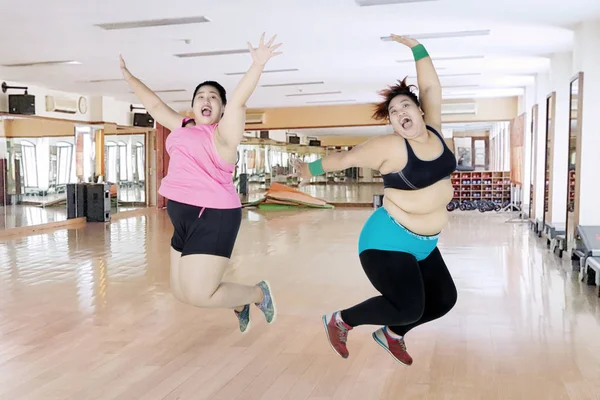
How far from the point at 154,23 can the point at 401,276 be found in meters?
5.39

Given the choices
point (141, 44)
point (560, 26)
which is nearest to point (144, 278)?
point (141, 44)

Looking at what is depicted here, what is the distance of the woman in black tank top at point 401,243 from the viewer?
2.83 meters

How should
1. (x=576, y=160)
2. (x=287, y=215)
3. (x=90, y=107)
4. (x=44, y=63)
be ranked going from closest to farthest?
(x=576, y=160) → (x=44, y=63) → (x=90, y=107) → (x=287, y=215)

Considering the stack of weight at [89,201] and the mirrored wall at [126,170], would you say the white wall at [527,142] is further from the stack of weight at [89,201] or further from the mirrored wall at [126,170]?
the mirrored wall at [126,170]

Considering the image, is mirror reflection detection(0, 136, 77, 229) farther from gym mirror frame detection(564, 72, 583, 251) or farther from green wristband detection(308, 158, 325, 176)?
green wristband detection(308, 158, 325, 176)

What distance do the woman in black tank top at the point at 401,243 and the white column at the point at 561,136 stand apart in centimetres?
678

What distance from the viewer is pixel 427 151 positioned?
113 inches

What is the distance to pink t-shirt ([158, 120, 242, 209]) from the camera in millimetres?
3078

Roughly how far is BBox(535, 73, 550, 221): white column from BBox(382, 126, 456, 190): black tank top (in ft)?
26.4

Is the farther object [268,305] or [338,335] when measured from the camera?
[268,305]

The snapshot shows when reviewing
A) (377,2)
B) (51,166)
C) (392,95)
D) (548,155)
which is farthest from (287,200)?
(392,95)

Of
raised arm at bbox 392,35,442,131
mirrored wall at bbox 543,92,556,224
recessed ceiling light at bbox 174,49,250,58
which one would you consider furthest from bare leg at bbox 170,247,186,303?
mirrored wall at bbox 543,92,556,224

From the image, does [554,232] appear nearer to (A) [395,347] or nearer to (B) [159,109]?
(A) [395,347]

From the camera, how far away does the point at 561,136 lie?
9.14 meters
